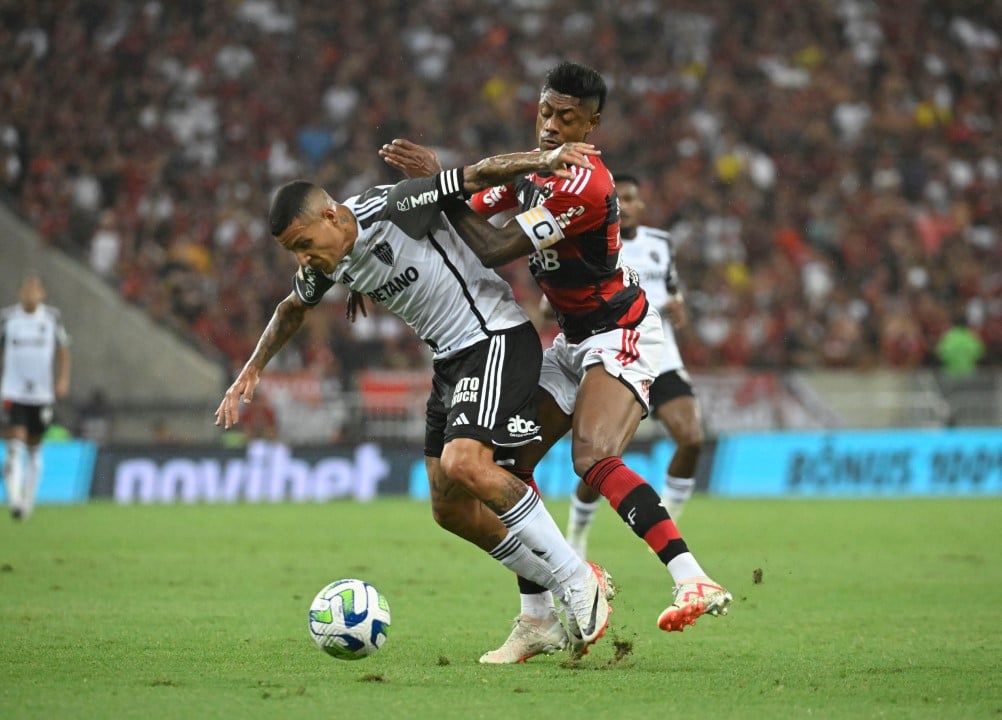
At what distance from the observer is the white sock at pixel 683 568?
19.6ft

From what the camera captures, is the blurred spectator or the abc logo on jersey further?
the blurred spectator

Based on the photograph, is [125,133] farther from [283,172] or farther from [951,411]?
[951,411]

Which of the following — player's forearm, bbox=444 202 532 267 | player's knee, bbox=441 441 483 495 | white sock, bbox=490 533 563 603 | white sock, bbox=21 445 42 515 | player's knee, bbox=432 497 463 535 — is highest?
player's forearm, bbox=444 202 532 267

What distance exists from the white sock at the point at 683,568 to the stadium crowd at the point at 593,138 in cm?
1498

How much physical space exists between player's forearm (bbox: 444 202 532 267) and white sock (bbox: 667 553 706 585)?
1498 mm

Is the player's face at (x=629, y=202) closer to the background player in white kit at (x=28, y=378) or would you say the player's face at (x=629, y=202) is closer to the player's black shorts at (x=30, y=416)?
the background player in white kit at (x=28, y=378)

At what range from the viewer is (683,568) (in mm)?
6000

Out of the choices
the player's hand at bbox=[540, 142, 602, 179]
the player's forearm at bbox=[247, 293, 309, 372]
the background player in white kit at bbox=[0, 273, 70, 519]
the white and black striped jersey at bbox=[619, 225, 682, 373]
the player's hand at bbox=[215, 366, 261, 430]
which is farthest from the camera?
the background player in white kit at bbox=[0, 273, 70, 519]

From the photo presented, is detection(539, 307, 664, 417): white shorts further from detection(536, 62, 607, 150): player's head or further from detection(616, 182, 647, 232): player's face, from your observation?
detection(616, 182, 647, 232): player's face

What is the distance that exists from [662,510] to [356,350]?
15.7 m

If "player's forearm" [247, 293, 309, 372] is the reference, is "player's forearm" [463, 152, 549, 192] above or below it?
above

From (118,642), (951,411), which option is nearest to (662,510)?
(118,642)

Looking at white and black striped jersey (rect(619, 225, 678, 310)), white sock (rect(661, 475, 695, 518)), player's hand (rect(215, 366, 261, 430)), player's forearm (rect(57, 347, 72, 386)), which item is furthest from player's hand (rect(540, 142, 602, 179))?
player's forearm (rect(57, 347, 72, 386))

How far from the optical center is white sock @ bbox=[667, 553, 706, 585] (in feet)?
19.6
